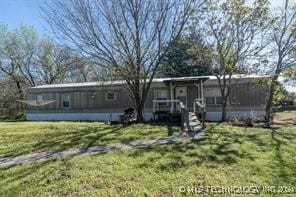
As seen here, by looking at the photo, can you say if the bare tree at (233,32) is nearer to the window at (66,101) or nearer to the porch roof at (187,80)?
the porch roof at (187,80)

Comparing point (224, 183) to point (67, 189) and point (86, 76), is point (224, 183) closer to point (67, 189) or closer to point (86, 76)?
point (67, 189)

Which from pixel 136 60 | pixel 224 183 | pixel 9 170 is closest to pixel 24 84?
pixel 136 60

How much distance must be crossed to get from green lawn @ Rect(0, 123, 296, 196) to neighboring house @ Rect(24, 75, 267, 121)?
30.0 feet

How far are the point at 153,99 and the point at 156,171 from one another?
15.4m

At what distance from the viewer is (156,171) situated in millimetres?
7527

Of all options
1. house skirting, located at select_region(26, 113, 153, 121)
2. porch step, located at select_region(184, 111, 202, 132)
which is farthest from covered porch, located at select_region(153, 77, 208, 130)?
porch step, located at select_region(184, 111, 202, 132)

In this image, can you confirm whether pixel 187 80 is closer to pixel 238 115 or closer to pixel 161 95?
pixel 161 95

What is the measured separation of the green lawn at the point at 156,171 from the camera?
6.52 meters

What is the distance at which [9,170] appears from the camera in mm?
7840

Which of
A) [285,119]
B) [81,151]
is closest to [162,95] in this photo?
[285,119]

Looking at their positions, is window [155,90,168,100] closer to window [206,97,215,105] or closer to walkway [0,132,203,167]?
window [206,97,215,105]

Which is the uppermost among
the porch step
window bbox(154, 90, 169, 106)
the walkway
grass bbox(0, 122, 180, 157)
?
window bbox(154, 90, 169, 106)

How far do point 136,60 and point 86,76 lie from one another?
2415 centimetres

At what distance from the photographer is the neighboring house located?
2117 cm
